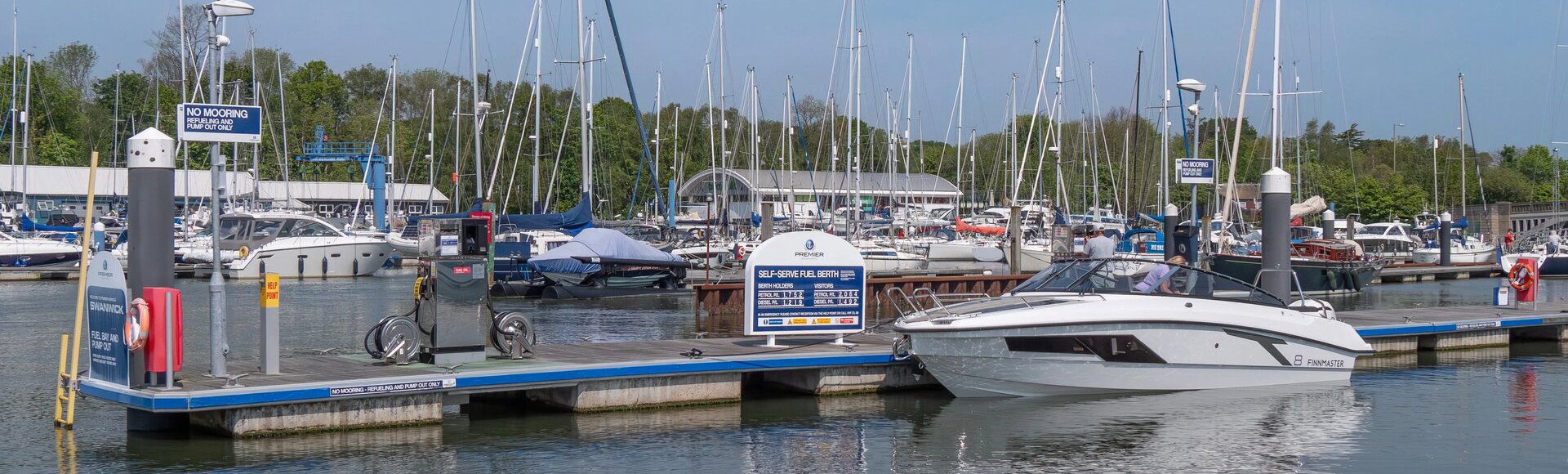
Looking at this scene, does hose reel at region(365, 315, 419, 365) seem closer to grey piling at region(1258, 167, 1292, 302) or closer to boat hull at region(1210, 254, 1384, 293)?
grey piling at region(1258, 167, 1292, 302)

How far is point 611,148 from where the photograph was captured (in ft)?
253

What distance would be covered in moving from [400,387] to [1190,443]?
300 inches

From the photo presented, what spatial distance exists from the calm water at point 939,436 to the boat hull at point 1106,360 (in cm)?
18

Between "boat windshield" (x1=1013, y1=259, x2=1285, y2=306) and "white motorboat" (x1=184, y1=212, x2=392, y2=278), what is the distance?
118ft

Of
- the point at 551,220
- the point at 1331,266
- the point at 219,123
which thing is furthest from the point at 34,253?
the point at 1331,266

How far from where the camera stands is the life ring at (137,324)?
12.3 m

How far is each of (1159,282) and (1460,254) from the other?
4529cm

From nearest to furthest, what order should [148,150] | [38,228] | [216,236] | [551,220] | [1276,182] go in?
[148,150] → [1276,182] → [216,236] → [551,220] → [38,228]

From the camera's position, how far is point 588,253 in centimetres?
3478

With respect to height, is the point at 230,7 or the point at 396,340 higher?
the point at 230,7

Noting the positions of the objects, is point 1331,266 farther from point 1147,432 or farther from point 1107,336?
point 1147,432

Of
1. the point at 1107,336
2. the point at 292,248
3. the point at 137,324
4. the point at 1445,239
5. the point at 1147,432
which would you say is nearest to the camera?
the point at 137,324

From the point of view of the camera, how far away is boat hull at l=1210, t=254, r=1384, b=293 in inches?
1448

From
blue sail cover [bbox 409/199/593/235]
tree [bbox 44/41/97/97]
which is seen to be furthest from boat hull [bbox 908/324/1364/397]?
tree [bbox 44/41/97/97]
